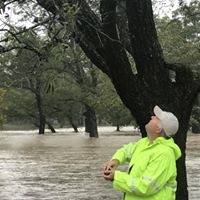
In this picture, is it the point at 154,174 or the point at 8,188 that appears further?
the point at 8,188

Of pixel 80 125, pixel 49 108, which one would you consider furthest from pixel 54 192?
pixel 80 125

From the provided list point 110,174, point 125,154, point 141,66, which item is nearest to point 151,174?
point 110,174

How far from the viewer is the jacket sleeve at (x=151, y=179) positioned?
4.61 meters

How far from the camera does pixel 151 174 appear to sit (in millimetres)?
4617

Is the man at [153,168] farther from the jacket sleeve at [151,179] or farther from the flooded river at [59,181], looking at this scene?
the flooded river at [59,181]

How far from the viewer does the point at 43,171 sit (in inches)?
756

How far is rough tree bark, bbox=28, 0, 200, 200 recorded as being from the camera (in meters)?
8.27

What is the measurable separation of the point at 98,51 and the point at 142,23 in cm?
85

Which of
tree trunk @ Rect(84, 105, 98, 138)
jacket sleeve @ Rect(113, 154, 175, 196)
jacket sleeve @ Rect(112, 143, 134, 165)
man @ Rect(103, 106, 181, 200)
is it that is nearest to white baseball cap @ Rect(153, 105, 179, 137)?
man @ Rect(103, 106, 181, 200)

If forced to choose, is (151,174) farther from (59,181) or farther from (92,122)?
(92,122)

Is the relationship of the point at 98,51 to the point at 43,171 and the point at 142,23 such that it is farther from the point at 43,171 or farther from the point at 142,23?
the point at 43,171

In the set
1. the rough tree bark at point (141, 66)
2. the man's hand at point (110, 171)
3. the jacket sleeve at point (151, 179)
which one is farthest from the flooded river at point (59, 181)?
the jacket sleeve at point (151, 179)

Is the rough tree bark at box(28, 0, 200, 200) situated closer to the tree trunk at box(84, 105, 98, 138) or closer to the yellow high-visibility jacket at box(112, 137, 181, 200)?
the yellow high-visibility jacket at box(112, 137, 181, 200)

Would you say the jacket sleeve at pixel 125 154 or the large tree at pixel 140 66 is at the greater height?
the large tree at pixel 140 66
